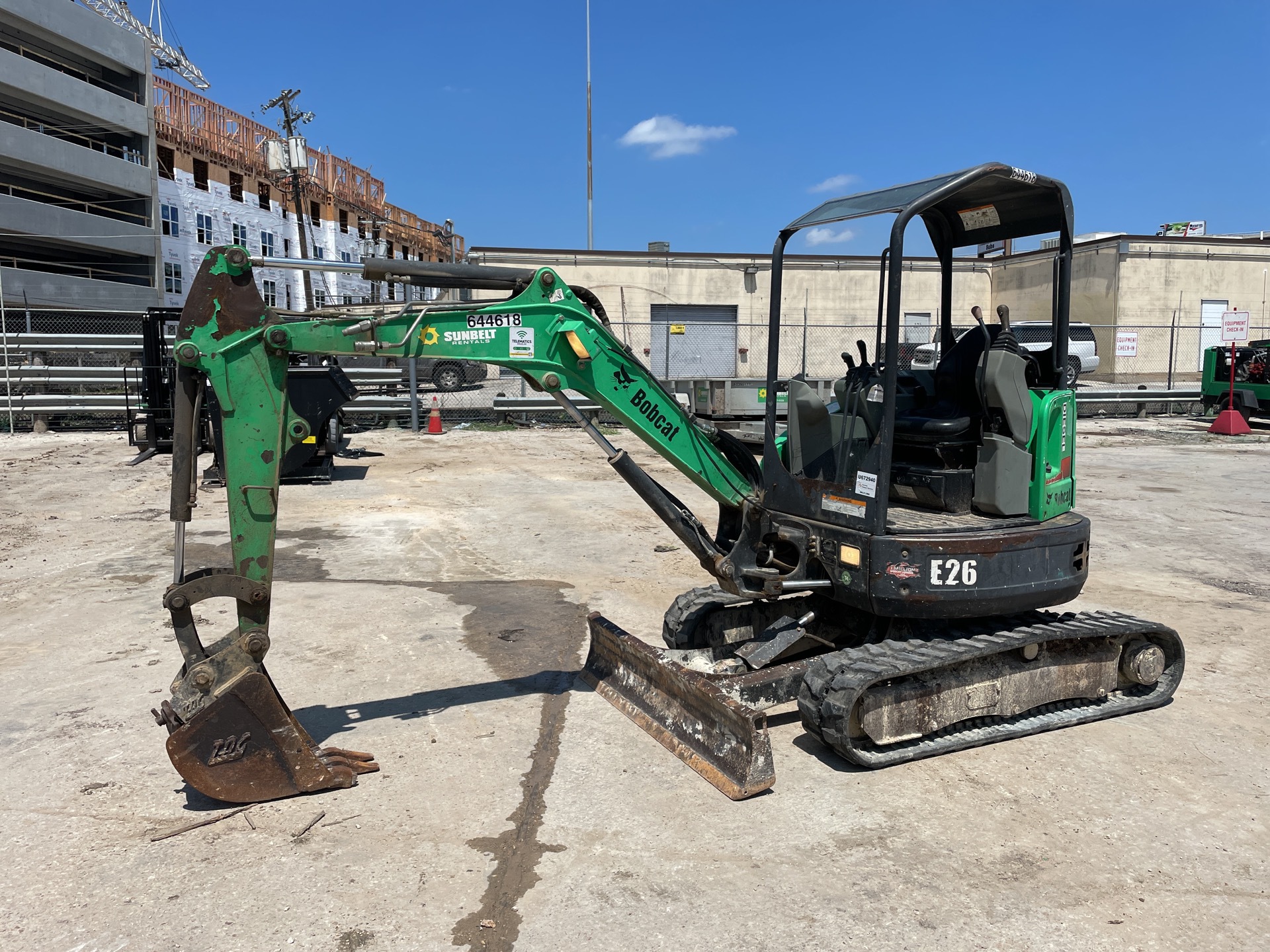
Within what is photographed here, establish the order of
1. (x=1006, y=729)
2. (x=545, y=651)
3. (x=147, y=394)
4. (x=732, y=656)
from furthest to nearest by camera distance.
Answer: (x=147, y=394) < (x=545, y=651) < (x=732, y=656) < (x=1006, y=729)

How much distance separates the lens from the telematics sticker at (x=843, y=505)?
4.64 m

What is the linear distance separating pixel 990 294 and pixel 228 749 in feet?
103

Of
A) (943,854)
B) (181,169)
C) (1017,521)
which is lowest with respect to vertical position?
(943,854)

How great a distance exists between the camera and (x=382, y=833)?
3.78 metres

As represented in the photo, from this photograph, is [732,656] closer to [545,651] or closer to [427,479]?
[545,651]

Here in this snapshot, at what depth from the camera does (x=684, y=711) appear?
4645 millimetres

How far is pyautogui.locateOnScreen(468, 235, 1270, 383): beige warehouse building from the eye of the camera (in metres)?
28.4

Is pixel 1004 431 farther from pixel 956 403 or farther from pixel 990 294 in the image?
pixel 990 294

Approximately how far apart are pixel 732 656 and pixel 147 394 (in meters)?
12.4

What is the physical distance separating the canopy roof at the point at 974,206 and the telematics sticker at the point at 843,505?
1.43 metres

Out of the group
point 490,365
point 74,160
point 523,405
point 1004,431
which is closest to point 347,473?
point 490,365

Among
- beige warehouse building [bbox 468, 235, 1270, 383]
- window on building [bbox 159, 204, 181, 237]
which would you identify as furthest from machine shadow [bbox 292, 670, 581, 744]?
window on building [bbox 159, 204, 181, 237]

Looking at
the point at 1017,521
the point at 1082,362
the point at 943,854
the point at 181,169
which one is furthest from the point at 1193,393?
Result: the point at 181,169

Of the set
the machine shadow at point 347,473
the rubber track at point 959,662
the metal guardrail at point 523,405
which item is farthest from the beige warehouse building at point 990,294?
the rubber track at point 959,662
